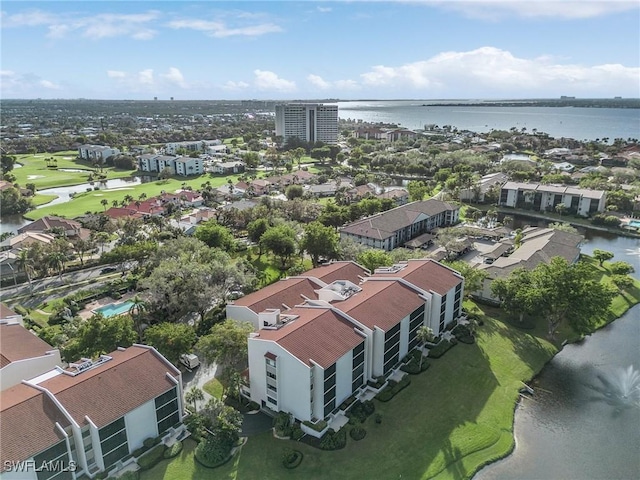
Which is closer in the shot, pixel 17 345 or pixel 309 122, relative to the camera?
pixel 17 345

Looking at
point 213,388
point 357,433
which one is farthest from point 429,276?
point 213,388

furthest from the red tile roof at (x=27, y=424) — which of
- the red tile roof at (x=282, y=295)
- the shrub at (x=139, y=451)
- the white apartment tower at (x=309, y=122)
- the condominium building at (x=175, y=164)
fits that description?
the white apartment tower at (x=309, y=122)

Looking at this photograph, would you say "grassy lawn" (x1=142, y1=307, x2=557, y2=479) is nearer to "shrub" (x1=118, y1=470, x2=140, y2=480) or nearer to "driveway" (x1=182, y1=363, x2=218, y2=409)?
"shrub" (x1=118, y1=470, x2=140, y2=480)

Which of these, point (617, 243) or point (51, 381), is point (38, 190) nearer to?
point (51, 381)

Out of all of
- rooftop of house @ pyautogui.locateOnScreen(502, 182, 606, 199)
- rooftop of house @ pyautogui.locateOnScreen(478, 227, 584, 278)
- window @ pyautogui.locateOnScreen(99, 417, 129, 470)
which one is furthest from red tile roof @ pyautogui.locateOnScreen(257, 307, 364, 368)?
rooftop of house @ pyautogui.locateOnScreen(502, 182, 606, 199)

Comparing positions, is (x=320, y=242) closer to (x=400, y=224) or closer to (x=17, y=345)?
(x=400, y=224)

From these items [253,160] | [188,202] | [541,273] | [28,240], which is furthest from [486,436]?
[253,160]

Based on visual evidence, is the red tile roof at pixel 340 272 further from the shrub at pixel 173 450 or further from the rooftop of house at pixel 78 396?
the shrub at pixel 173 450
